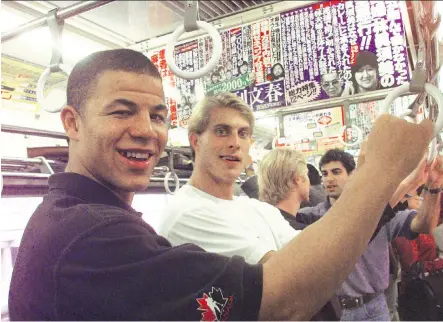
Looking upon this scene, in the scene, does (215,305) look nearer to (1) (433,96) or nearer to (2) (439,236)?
(1) (433,96)

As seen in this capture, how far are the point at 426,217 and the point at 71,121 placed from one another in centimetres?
204

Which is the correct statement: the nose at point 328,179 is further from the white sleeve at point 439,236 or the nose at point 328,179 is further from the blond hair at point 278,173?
the white sleeve at point 439,236

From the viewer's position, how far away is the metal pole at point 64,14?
3.78 feet

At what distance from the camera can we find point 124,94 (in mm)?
956

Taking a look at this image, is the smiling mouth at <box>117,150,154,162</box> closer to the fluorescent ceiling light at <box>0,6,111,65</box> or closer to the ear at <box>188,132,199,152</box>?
the ear at <box>188,132,199,152</box>

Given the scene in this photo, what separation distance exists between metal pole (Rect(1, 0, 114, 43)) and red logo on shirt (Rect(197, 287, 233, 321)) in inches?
32.8

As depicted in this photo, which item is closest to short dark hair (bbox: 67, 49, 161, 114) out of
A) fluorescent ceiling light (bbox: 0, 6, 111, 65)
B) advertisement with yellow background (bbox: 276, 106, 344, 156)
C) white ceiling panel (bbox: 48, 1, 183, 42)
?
white ceiling panel (bbox: 48, 1, 183, 42)

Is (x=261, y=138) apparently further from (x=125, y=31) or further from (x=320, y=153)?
(x=125, y=31)

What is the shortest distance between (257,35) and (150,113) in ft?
5.68

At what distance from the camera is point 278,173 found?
2559mm

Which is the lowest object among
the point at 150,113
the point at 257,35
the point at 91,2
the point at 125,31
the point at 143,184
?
the point at 143,184

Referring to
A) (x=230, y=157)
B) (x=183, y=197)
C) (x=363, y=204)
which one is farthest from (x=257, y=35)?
(x=363, y=204)

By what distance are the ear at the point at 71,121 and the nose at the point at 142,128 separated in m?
0.15

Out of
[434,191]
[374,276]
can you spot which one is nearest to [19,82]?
[374,276]
